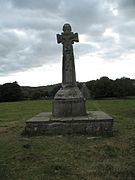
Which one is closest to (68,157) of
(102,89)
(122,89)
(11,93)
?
(102,89)

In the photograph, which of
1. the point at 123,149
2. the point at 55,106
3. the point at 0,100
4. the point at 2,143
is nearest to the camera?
the point at 123,149

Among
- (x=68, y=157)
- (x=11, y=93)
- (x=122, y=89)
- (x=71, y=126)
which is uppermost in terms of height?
(x=122, y=89)

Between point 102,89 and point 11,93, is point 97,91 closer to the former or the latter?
point 102,89

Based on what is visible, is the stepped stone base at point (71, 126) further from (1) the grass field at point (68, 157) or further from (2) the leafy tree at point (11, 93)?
(2) the leafy tree at point (11, 93)

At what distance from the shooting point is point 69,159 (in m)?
7.35

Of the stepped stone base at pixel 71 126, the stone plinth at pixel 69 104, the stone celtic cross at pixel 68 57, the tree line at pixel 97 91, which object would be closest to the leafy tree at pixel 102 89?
the tree line at pixel 97 91

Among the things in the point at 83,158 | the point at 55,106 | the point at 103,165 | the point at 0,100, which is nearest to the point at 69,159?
the point at 83,158

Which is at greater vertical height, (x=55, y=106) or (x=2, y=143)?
(x=55, y=106)

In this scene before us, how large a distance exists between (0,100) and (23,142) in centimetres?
5781

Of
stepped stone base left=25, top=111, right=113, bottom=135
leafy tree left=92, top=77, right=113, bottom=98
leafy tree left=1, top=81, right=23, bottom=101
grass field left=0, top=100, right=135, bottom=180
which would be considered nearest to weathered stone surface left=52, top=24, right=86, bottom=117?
stepped stone base left=25, top=111, right=113, bottom=135

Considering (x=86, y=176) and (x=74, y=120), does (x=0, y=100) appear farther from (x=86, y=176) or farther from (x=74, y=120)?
(x=86, y=176)

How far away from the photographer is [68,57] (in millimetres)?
Answer: 12750

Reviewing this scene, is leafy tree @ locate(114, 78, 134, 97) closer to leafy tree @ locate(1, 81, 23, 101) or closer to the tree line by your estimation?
the tree line

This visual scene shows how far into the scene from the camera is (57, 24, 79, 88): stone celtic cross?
41.5ft
